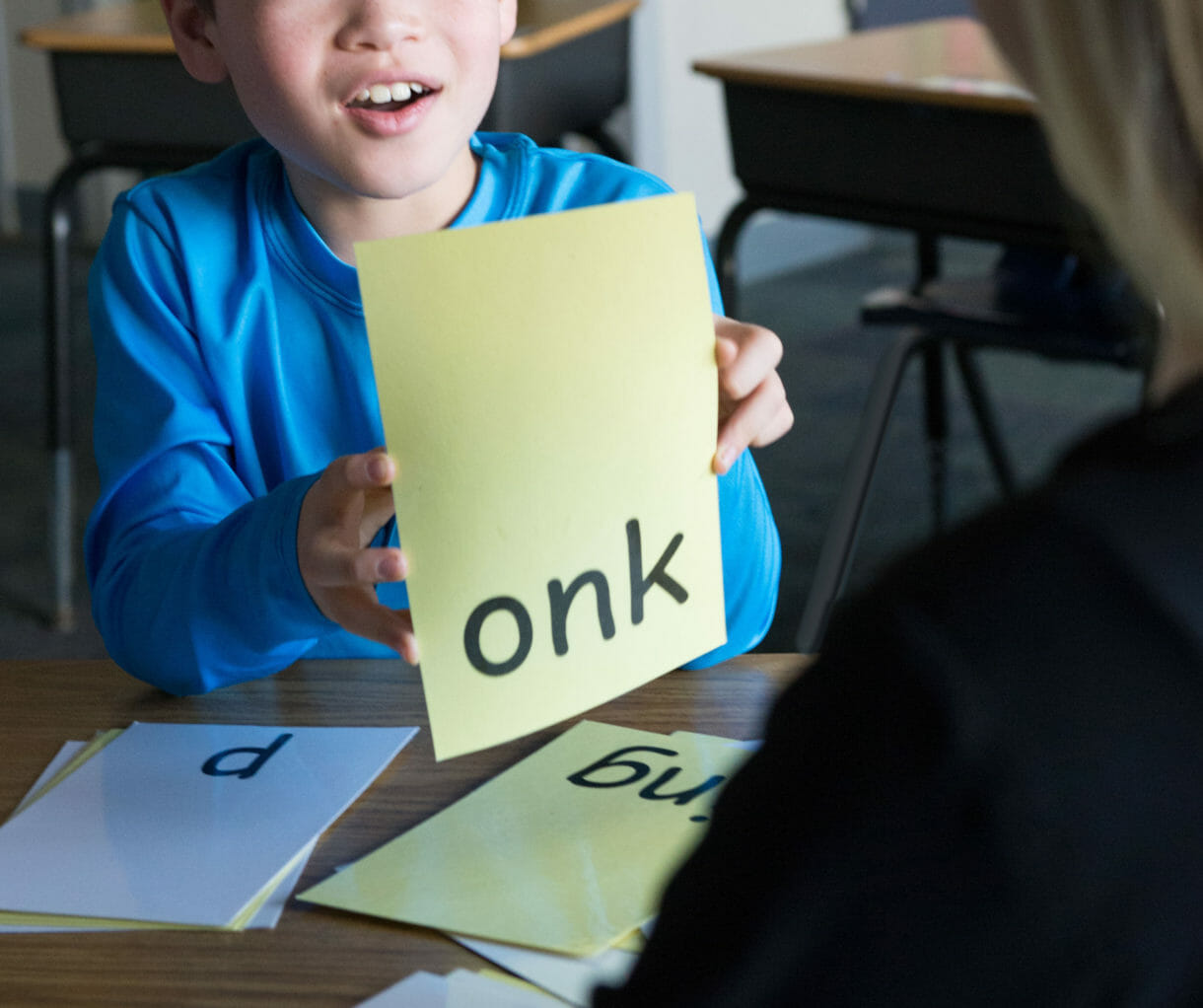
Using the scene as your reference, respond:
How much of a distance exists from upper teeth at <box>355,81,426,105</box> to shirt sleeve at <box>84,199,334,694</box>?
0.61 ft

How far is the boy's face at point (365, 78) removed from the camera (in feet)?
2.54

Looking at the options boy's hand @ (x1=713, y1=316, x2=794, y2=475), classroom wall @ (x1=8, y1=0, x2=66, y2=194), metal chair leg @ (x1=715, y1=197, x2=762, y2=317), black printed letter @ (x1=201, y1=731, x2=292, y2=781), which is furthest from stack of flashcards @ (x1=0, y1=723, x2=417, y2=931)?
classroom wall @ (x1=8, y1=0, x2=66, y2=194)

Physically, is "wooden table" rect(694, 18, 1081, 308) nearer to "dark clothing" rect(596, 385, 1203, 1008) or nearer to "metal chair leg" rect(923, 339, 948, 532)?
"metal chair leg" rect(923, 339, 948, 532)

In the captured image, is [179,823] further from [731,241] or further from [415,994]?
[731,241]

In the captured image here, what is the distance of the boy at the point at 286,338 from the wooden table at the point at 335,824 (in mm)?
26

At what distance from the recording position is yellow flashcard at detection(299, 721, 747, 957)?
0.54 metres

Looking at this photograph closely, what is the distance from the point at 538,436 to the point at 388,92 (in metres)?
0.29

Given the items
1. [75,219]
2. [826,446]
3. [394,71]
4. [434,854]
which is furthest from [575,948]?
[75,219]

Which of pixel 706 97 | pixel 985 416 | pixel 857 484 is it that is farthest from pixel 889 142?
pixel 706 97

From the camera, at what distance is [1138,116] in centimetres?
36

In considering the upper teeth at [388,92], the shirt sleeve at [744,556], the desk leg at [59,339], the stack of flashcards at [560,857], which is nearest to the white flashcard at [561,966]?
the stack of flashcards at [560,857]

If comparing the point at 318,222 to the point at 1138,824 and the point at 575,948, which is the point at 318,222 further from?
the point at 1138,824

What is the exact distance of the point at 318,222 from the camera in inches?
36.0

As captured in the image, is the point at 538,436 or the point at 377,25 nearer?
the point at 538,436
